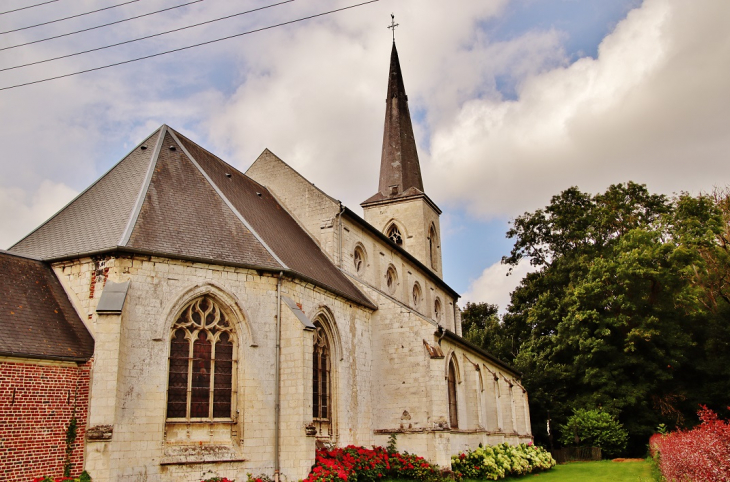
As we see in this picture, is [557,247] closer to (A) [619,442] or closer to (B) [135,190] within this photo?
(A) [619,442]

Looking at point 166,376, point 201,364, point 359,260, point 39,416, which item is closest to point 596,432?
point 359,260

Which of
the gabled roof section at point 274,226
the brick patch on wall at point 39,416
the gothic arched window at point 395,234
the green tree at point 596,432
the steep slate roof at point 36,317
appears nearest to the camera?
the brick patch on wall at point 39,416

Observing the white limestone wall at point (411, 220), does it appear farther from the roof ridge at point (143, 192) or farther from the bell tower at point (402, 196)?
the roof ridge at point (143, 192)

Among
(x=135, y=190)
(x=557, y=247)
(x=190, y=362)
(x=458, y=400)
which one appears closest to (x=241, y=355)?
(x=190, y=362)

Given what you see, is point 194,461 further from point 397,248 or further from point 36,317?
point 397,248

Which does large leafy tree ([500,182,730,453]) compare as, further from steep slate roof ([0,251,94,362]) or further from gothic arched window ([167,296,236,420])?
steep slate roof ([0,251,94,362])

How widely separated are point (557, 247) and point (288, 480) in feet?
92.5

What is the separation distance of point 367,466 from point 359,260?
885 centimetres

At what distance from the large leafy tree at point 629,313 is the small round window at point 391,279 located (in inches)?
436

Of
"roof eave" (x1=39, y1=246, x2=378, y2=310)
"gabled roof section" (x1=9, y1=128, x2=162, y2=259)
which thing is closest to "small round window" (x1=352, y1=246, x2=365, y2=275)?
"roof eave" (x1=39, y1=246, x2=378, y2=310)

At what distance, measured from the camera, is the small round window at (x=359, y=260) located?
22969 mm

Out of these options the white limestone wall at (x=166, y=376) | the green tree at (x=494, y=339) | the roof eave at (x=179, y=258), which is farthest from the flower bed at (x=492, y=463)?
the green tree at (x=494, y=339)

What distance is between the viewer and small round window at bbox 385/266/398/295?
26203mm

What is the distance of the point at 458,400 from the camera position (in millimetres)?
22172
